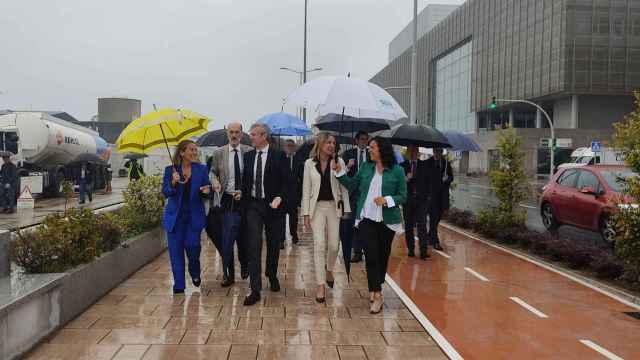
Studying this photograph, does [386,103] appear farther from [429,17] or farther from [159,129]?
[429,17]

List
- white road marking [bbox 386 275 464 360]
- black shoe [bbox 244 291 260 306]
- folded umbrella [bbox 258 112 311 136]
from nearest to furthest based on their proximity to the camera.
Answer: white road marking [bbox 386 275 464 360] < black shoe [bbox 244 291 260 306] < folded umbrella [bbox 258 112 311 136]

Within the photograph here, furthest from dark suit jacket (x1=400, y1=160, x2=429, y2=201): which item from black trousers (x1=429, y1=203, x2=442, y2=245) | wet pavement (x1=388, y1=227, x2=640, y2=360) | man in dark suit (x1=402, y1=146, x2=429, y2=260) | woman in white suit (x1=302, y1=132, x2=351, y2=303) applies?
woman in white suit (x1=302, y1=132, x2=351, y2=303)

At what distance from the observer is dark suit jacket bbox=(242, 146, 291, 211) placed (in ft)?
22.9

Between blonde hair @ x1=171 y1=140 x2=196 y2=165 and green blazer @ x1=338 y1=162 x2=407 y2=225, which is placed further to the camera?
blonde hair @ x1=171 y1=140 x2=196 y2=165

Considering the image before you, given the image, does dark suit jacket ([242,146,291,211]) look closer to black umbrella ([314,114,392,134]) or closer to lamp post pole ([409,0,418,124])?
black umbrella ([314,114,392,134])

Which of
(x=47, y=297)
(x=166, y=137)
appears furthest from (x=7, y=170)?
(x=47, y=297)

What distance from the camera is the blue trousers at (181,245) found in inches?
285

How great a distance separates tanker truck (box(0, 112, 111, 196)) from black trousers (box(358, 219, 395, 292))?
19.4 meters

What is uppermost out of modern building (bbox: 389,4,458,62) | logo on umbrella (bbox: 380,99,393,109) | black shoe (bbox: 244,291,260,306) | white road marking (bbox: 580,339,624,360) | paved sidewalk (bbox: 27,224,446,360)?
modern building (bbox: 389,4,458,62)

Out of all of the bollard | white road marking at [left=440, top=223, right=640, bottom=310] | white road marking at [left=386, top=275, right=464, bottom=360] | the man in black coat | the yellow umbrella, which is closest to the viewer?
white road marking at [left=386, top=275, right=464, bottom=360]

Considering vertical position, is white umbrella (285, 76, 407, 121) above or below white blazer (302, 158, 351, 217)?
above

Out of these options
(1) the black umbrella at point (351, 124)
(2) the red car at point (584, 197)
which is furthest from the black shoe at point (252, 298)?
(2) the red car at point (584, 197)

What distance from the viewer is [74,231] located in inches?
252

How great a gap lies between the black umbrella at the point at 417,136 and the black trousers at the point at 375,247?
3.36 m
